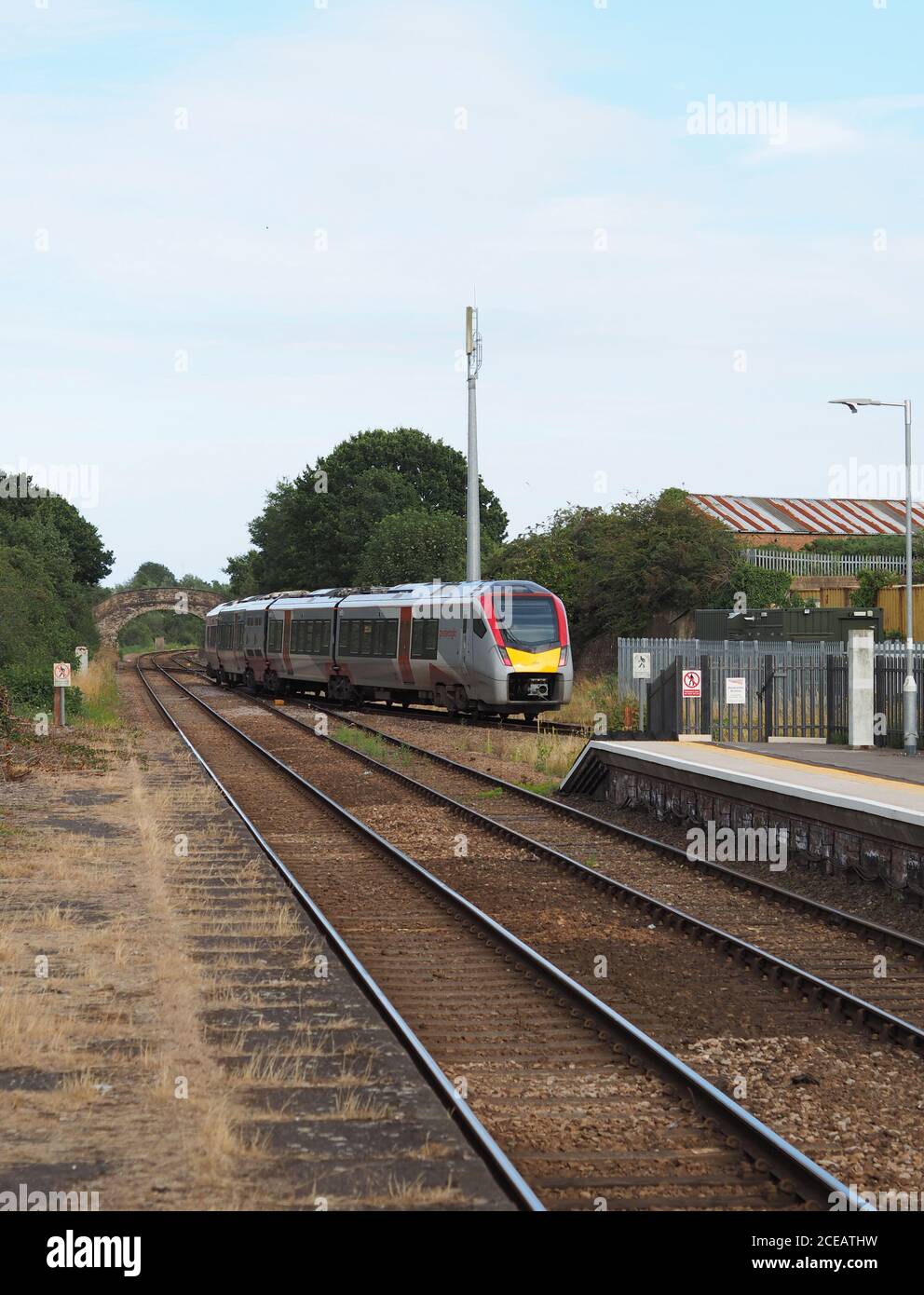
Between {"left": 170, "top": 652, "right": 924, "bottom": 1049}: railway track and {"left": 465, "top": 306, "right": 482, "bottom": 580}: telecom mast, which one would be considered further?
{"left": 465, "top": 306, "right": 482, "bottom": 580}: telecom mast

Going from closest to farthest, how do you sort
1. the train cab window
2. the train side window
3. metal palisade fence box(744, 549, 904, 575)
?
the train cab window < the train side window < metal palisade fence box(744, 549, 904, 575)

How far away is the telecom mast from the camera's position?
4059 centimetres

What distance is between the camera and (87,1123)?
263 inches

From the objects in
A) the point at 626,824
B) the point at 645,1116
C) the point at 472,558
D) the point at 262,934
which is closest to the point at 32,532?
the point at 472,558

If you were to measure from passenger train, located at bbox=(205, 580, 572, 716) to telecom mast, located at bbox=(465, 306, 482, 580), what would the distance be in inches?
125

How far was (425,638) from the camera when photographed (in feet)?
115

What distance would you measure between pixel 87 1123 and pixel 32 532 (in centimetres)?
6773

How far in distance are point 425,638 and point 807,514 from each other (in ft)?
122

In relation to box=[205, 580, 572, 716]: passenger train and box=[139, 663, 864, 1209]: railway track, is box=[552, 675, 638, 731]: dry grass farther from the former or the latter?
box=[139, 663, 864, 1209]: railway track

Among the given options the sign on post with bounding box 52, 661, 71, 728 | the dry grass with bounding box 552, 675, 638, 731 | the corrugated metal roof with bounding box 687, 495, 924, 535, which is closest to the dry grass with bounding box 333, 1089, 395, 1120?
the dry grass with bounding box 552, 675, 638, 731

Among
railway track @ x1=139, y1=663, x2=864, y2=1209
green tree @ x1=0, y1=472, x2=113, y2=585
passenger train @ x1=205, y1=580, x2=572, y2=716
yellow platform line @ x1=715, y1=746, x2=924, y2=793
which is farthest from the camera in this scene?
green tree @ x1=0, y1=472, x2=113, y2=585

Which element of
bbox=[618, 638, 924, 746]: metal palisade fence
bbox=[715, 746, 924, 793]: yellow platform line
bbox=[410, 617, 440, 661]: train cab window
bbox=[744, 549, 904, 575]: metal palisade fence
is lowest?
bbox=[715, 746, 924, 793]: yellow platform line

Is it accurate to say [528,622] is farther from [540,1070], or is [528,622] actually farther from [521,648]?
[540,1070]

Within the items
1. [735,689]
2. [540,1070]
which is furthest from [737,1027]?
[735,689]
